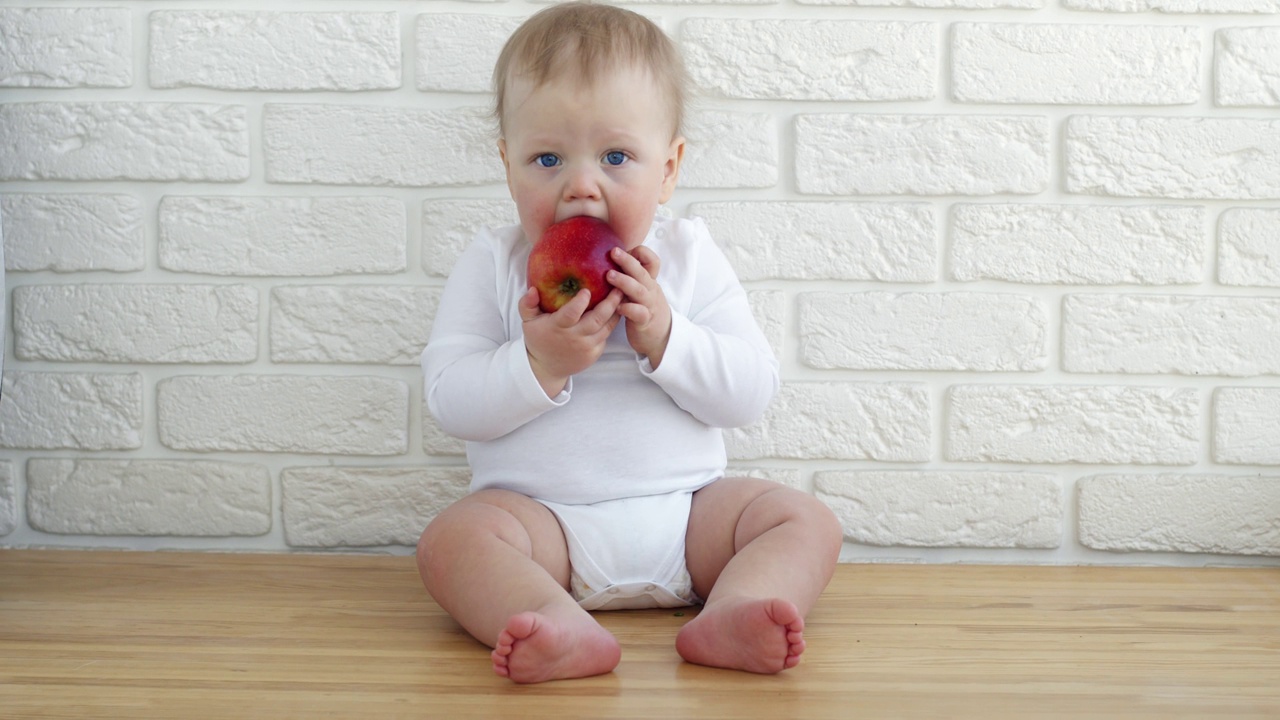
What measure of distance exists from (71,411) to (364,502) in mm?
428

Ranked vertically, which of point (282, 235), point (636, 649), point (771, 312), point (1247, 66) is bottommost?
point (636, 649)

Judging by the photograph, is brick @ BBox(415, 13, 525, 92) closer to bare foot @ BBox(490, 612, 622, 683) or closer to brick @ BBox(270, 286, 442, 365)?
brick @ BBox(270, 286, 442, 365)

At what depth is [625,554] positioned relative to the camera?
1.35 metres

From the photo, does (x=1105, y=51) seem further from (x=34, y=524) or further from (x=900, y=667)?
(x=34, y=524)

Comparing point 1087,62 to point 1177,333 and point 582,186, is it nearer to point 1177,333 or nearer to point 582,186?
point 1177,333

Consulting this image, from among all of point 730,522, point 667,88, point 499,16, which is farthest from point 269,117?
point 730,522

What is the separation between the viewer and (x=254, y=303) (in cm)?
163

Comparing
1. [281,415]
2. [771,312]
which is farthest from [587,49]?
[281,415]

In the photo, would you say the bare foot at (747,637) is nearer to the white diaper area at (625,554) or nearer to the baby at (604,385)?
the baby at (604,385)

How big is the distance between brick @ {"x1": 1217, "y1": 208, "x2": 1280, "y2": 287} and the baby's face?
82 cm

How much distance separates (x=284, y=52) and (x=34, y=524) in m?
0.75

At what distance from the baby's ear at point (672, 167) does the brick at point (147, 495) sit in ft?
2.27

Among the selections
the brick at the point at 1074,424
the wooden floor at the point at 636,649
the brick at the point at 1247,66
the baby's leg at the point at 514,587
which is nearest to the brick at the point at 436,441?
the wooden floor at the point at 636,649

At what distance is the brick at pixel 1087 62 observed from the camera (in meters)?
1.59
